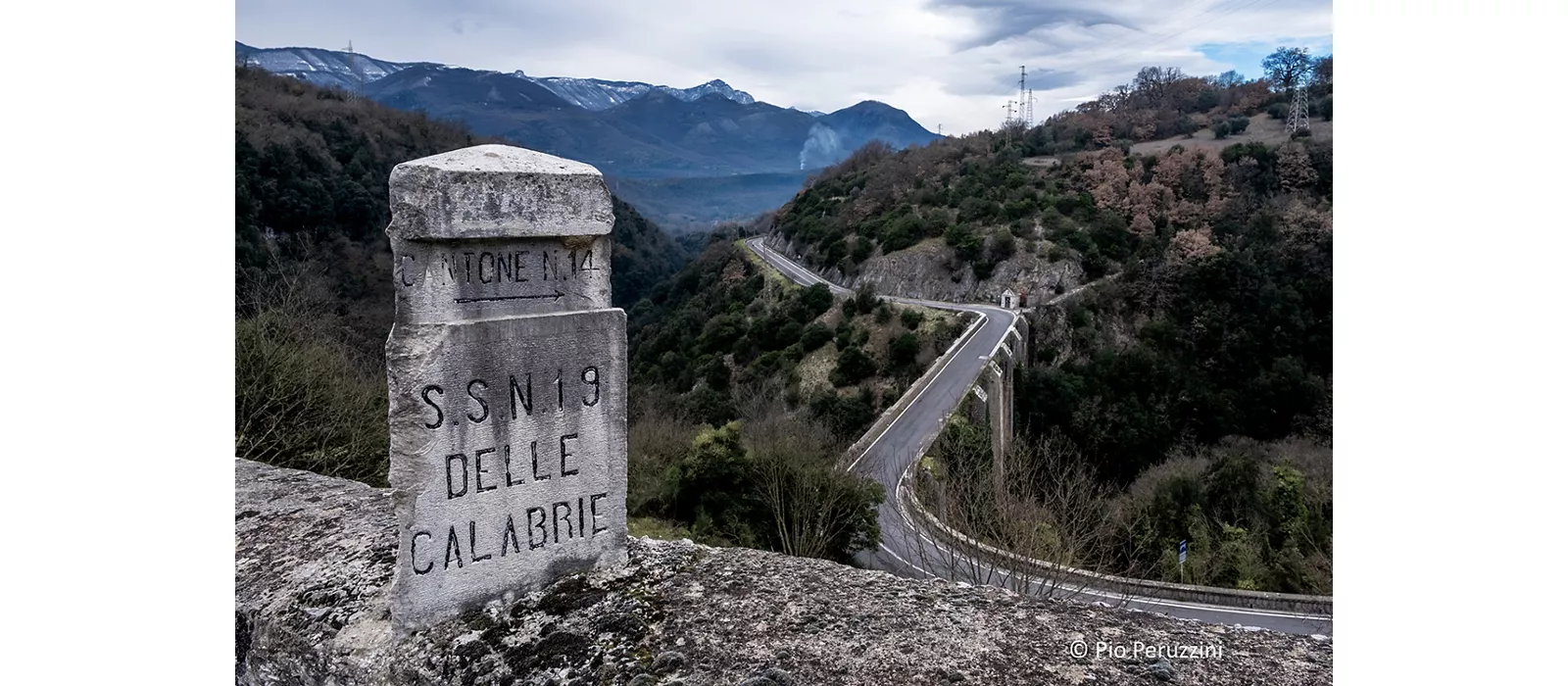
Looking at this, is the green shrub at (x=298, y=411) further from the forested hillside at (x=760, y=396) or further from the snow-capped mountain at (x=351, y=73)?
the snow-capped mountain at (x=351, y=73)

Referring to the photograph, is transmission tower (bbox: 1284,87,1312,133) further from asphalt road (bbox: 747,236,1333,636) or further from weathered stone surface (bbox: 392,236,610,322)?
weathered stone surface (bbox: 392,236,610,322)

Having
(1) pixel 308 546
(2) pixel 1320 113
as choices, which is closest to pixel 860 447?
(1) pixel 308 546

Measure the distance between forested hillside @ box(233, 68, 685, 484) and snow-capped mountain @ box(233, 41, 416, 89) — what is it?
80 cm

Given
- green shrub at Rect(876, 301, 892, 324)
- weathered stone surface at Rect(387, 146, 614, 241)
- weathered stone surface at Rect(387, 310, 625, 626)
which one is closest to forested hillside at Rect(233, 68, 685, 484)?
weathered stone surface at Rect(387, 310, 625, 626)

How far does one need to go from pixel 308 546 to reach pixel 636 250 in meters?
40.1

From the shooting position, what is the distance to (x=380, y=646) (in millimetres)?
3707

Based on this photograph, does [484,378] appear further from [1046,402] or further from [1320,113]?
[1320,113]

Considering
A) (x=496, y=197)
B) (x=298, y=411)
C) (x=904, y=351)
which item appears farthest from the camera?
(x=904, y=351)

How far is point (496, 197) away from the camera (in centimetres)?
364

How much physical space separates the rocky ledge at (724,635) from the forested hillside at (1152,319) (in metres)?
5.61

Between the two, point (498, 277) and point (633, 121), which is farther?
point (633, 121)

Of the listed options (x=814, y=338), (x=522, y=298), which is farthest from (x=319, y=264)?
(x=522, y=298)

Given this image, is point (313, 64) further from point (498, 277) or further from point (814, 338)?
point (498, 277)

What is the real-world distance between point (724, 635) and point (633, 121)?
47.1 m
